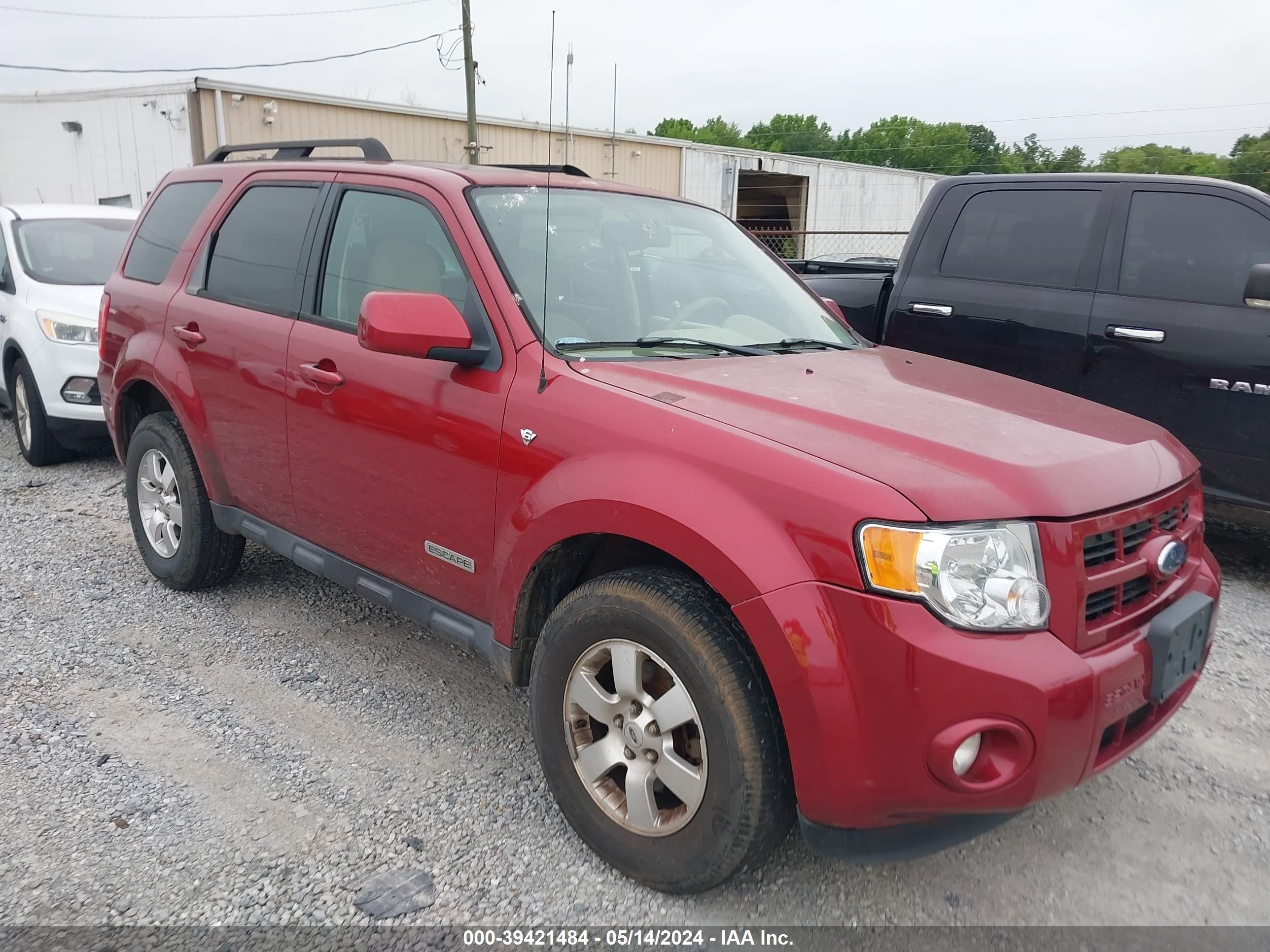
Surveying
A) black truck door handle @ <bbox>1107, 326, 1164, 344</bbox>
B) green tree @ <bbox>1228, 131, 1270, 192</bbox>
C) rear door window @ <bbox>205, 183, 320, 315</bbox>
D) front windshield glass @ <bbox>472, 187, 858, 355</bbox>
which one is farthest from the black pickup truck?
green tree @ <bbox>1228, 131, 1270, 192</bbox>

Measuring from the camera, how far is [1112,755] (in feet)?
6.94

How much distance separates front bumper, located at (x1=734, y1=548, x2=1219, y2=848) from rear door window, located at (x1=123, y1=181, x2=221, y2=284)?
345 centimetres

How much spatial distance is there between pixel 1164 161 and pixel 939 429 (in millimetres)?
71633

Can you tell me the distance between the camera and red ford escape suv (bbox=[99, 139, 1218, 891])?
6.43 feet

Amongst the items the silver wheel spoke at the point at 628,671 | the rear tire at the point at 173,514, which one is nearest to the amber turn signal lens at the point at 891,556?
the silver wheel spoke at the point at 628,671

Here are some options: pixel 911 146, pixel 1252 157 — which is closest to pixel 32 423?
pixel 1252 157

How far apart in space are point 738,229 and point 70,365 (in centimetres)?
479

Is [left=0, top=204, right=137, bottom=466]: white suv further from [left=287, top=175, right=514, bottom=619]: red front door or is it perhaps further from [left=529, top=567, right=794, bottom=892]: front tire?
[left=529, top=567, right=794, bottom=892]: front tire

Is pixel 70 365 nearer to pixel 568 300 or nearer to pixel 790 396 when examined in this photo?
pixel 568 300

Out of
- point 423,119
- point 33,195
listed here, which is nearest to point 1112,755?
point 423,119

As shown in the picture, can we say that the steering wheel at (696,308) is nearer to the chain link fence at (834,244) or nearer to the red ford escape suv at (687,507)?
the red ford escape suv at (687,507)

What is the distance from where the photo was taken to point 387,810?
2775 mm

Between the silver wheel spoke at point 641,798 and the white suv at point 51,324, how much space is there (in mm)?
4969

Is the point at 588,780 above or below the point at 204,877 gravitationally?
above
